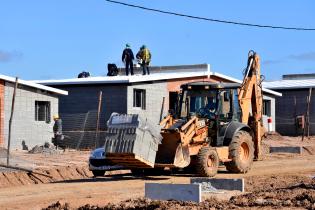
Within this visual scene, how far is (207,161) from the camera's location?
63.7ft

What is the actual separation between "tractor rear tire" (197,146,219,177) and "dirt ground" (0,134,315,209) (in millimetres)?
518

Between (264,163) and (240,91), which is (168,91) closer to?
(264,163)

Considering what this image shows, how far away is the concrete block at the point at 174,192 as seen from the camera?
1327 centimetres

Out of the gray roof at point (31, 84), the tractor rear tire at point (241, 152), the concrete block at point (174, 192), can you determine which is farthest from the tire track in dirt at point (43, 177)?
the gray roof at point (31, 84)

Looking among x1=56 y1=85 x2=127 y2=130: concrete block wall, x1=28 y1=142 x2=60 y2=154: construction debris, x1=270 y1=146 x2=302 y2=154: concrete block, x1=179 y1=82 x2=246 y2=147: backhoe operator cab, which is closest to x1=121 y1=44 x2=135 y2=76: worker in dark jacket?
x1=56 y1=85 x2=127 y2=130: concrete block wall

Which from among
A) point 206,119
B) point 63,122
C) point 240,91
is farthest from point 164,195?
point 63,122

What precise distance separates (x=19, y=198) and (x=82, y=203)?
7.82 feet

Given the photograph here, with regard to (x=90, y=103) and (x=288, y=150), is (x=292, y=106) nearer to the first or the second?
(x=288, y=150)

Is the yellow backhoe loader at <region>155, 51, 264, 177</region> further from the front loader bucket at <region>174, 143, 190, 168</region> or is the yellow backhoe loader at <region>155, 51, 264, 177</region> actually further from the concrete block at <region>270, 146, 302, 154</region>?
the concrete block at <region>270, 146, 302, 154</region>

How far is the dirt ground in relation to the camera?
12586mm

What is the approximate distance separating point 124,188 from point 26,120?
50.1 feet

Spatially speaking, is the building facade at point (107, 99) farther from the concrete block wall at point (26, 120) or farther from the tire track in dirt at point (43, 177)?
the tire track in dirt at point (43, 177)

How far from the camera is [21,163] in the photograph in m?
23.6

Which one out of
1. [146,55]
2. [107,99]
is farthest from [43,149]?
[146,55]
